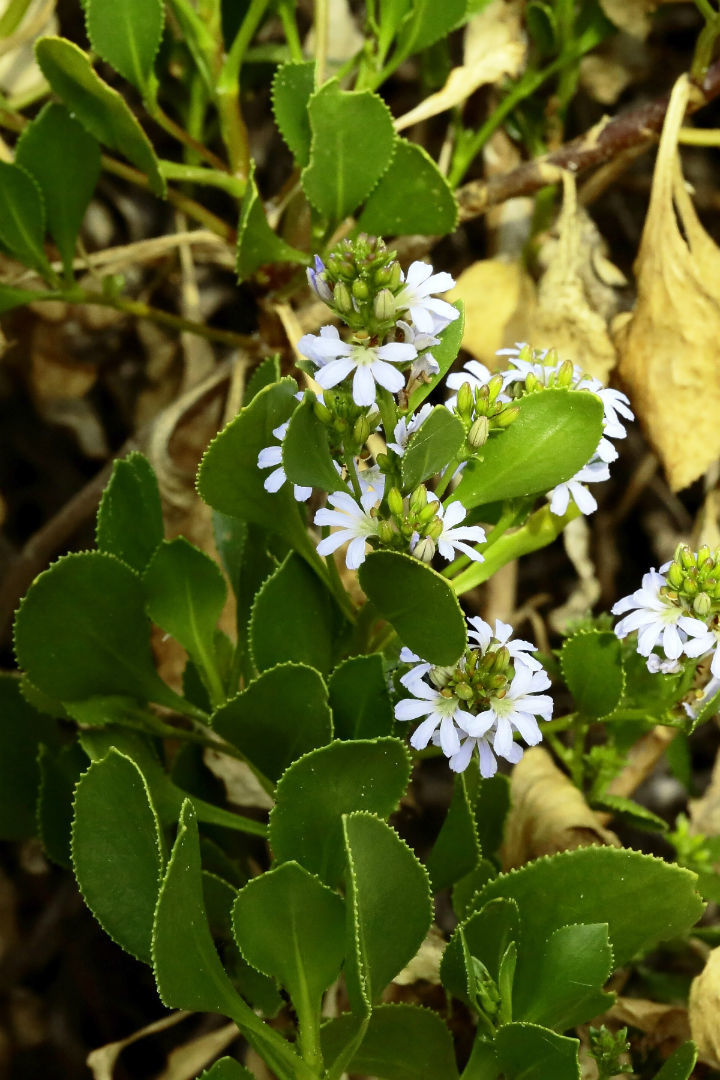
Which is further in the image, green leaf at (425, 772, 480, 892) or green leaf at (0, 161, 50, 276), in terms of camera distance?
green leaf at (0, 161, 50, 276)

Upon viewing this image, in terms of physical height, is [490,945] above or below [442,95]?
below

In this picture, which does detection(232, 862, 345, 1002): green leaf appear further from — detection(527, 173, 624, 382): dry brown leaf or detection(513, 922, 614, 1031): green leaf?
detection(527, 173, 624, 382): dry brown leaf

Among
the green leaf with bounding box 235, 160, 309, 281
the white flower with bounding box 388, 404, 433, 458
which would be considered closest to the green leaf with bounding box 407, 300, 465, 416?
the white flower with bounding box 388, 404, 433, 458

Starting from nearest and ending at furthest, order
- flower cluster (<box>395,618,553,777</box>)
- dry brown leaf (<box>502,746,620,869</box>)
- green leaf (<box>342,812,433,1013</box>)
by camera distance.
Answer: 1. green leaf (<box>342,812,433,1013</box>)
2. flower cluster (<box>395,618,553,777</box>)
3. dry brown leaf (<box>502,746,620,869</box>)

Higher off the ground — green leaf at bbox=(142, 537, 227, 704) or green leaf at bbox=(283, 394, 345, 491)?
green leaf at bbox=(283, 394, 345, 491)

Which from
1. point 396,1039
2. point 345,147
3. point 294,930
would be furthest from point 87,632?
point 345,147

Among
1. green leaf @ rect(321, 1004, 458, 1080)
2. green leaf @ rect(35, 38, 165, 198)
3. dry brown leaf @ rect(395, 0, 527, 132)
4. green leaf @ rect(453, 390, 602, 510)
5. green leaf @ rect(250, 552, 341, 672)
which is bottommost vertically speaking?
green leaf @ rect(321, 1004, 458, 1080)

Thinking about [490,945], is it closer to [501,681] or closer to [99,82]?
[501,681]

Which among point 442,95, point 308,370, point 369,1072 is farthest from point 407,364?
point 442,95
